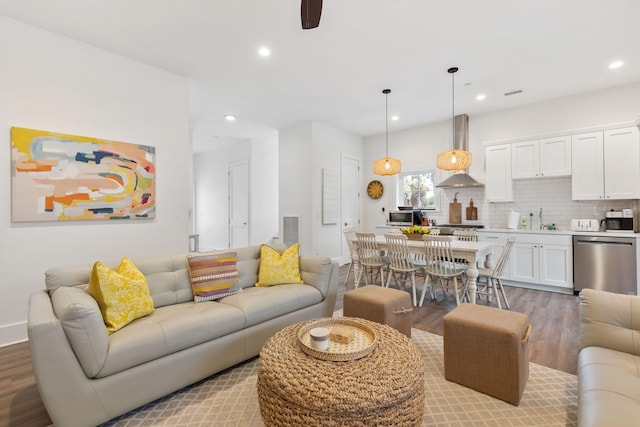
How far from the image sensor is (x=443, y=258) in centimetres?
359

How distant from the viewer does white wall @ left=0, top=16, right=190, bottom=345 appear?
8.91ft

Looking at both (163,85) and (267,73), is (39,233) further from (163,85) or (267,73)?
(267,73)

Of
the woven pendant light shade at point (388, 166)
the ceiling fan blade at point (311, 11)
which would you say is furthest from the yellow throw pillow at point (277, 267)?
the woven pendant light shade at point (388, 166)

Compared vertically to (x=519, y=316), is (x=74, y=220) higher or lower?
higher

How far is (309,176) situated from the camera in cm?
581

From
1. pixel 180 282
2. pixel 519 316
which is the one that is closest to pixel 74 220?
pixel 180 282

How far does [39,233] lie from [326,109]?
421 centimetres

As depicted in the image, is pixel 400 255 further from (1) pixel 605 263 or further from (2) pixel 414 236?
(1) pixel 605 263

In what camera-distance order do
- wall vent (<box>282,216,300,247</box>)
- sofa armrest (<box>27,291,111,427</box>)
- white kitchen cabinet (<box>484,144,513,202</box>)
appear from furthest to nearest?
wall vent (<box>282,216,300,247</box>) → white kitchen cabinet (<box>484,144,513,202</box>) → sofa armrest (<box>27,291,111,427</box>)

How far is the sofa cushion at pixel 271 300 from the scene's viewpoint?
2.33 m

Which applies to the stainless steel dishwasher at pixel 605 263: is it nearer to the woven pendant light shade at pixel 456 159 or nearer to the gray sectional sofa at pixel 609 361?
the woven pendant light shade at pixel 456 159

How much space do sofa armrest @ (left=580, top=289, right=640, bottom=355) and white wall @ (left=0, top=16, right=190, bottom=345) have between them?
4.00m

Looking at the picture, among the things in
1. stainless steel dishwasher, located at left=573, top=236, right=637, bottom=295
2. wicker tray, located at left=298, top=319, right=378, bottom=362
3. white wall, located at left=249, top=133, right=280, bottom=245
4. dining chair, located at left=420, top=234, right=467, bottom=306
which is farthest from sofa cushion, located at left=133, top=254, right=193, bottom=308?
stainless steel dishwasher, located at left=573, top=236, right=637, bottom=295

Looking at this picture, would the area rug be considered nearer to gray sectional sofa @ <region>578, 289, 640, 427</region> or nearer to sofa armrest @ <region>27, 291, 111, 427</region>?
sofa armrest @ <region>27, 291, 111, 427</region>
